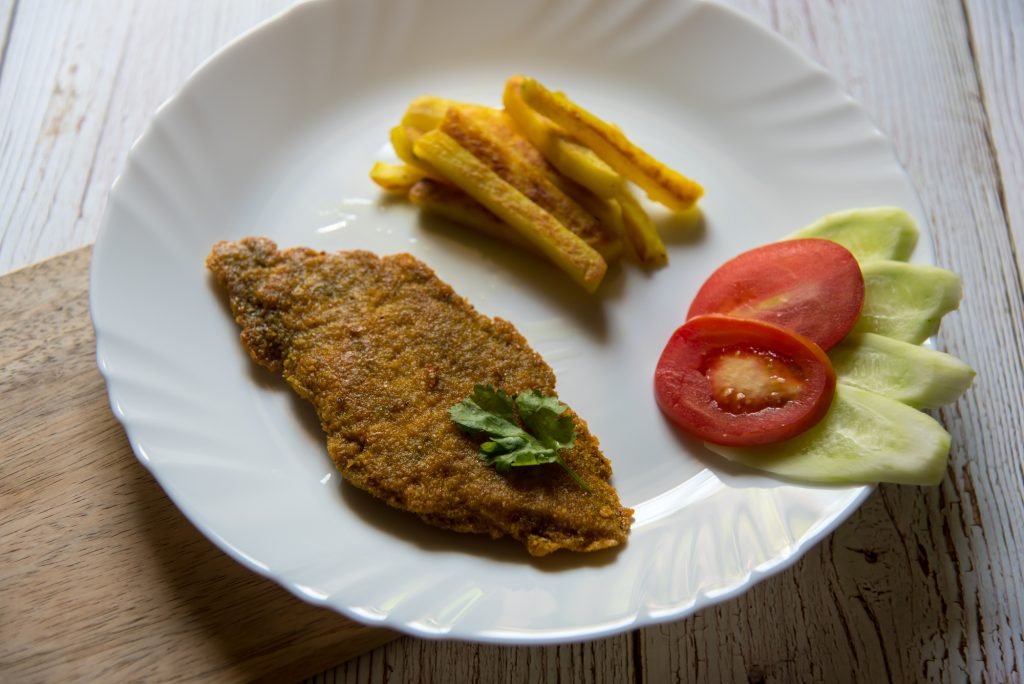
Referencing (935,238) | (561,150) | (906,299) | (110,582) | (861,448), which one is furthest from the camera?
(935,238)

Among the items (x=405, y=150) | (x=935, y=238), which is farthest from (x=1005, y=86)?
(x=405, y=150)

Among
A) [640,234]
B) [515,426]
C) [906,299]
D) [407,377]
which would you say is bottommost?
[407,377]

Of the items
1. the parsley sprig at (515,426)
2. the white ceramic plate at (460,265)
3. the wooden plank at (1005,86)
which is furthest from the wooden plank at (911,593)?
the parsley sprig at (515,426)

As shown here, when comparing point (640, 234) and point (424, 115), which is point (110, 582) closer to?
point (424, 115)

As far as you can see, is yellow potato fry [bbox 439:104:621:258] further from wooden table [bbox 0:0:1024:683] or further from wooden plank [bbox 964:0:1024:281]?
wooden plank [bbox 964:0:1024:281]

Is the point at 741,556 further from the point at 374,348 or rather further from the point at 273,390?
the point at 273,390

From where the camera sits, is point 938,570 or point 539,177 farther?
point 539,177

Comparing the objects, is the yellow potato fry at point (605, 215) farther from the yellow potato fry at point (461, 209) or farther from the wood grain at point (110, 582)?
the wood grain at point (110, 582)

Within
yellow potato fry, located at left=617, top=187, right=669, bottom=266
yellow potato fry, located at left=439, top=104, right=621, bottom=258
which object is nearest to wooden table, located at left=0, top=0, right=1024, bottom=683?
yellow potato fry, located at left=617, top=187, right=669, bottom=266
